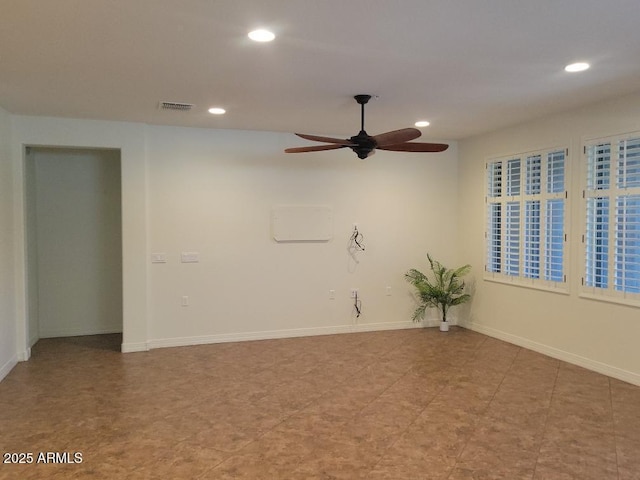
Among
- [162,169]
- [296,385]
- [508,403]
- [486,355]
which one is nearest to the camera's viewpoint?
[508,403]

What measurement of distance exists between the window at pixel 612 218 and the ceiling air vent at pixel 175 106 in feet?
13.0

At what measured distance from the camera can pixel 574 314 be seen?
16.6 ft

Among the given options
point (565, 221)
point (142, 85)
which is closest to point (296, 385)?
point (142, 85)

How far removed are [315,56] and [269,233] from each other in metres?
3.13

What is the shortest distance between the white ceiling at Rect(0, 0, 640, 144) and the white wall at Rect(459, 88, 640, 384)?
272mm

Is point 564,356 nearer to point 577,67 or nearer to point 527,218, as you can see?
point 527,218

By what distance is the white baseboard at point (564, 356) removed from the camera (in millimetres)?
4496

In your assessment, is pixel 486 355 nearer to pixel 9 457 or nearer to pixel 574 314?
pixel 574 314

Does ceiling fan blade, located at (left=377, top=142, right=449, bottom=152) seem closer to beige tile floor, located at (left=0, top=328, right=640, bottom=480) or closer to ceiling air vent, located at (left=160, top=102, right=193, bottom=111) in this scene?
ceiling air vent, located at (left=160, top=102, right=193, bottom=111)

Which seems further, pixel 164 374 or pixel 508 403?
pixel 164 374

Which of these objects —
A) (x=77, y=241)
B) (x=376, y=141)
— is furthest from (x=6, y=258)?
(x=376, y=141)

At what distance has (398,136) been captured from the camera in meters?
4.05

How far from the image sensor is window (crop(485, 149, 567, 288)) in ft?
17.3

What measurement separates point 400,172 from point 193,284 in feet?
10.3
